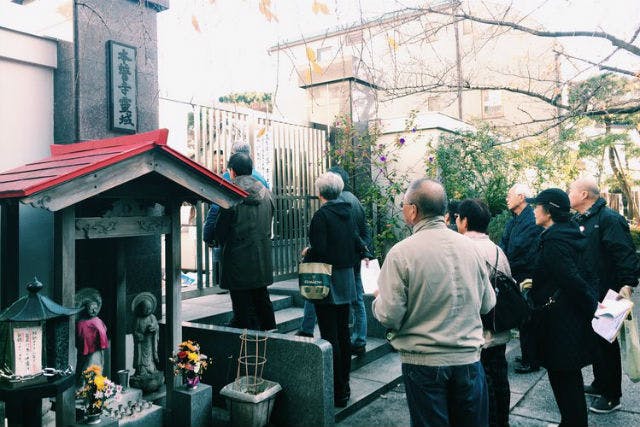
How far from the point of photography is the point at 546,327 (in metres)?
3.77

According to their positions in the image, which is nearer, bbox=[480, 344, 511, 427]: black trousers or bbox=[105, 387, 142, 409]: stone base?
bbox=[480, 344, 511, 427]: black trousers

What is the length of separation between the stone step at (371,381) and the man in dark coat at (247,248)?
1.13 metres

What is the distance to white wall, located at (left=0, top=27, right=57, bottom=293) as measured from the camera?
4531 millimetres

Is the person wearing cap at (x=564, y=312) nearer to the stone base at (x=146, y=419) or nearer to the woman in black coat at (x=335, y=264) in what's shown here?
the woman in black coat at (x=335, y=264)

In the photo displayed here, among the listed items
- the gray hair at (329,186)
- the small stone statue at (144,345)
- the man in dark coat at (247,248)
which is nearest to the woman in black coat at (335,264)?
the gray hair at (329,186)

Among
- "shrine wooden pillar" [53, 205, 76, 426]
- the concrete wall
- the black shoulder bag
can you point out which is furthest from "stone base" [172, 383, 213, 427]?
the concrete wall

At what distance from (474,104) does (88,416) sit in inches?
799

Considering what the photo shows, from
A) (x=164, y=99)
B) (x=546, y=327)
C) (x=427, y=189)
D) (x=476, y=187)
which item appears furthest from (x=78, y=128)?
(x=476, y=187)

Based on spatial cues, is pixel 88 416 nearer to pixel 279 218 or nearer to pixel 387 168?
pixel 279 218

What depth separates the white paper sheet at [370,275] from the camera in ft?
18.5

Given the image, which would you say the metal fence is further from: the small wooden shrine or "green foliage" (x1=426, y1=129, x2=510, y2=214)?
"green foliage" (x1=426, y1=129, x2=510, y2=214)

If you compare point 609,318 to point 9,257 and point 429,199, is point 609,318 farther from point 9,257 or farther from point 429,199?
point 9,257

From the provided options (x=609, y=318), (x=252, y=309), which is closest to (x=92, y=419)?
(x=252, y=309)

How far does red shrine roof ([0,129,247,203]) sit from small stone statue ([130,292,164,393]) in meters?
1.42
